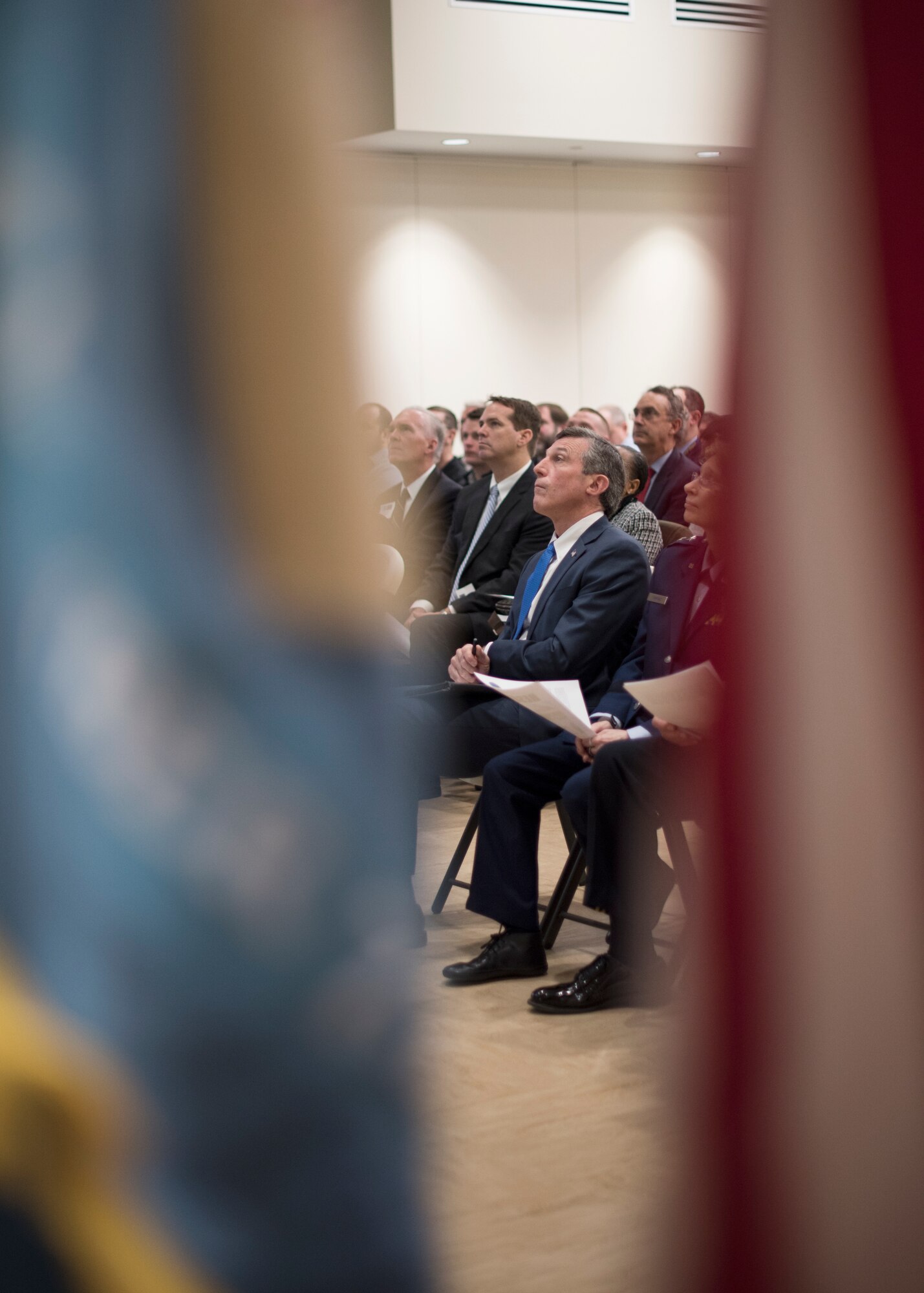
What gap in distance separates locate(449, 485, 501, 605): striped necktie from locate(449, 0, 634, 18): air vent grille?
242 inches

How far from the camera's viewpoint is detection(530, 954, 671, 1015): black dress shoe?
3207 mm

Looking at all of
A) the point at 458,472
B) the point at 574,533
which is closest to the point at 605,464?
the point at 574,533

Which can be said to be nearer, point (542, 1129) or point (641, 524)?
point (542, 1129)

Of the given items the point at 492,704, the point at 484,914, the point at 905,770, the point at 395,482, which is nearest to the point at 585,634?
the point at 492,704

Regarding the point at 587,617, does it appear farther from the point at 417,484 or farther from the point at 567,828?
the point at 417,484

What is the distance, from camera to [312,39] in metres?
0.36

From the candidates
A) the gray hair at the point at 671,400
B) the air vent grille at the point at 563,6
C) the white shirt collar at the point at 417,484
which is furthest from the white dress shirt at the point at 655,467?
the air vent grille at the point at 563,6

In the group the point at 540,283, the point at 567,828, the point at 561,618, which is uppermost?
the point at 540,283

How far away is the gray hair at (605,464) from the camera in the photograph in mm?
3994

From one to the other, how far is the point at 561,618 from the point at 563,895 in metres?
0.72

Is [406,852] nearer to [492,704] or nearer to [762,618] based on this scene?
[762,618]

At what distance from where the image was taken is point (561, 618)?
12.5 feet

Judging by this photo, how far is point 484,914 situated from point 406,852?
3159 millimetres

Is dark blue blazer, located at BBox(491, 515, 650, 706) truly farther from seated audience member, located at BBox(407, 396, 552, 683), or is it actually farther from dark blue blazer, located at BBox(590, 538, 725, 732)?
seated audience member, located at BBox(407, 396, 552, 683)
